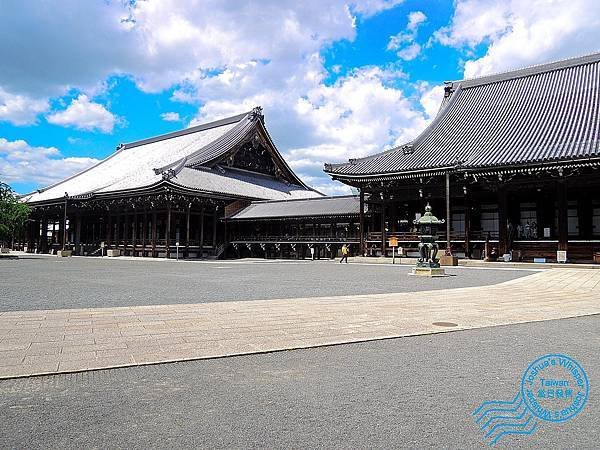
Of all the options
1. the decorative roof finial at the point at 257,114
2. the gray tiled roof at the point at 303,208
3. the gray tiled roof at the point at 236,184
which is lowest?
the gray tiled roof at the point at 303,208

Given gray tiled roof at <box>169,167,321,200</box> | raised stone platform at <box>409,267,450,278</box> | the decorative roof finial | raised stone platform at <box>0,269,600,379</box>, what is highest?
the decorative roof finial

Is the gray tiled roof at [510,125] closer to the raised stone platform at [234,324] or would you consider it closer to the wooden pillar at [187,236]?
the wooden pillar at [187,236]

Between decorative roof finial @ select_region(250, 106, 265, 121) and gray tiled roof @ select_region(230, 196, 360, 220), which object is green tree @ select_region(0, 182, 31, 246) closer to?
gray tiled roof @ select_region(230, 196, 360, 220)

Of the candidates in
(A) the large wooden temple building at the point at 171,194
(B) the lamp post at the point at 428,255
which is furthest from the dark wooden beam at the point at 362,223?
(B) the lamp post at the point at 428,255

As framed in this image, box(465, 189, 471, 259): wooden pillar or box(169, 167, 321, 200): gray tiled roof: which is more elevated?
box(169, 167, 321, 200): gray tiled roof

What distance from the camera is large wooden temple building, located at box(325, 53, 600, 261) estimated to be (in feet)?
78.9

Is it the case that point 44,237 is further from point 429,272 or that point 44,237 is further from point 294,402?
point 294,402

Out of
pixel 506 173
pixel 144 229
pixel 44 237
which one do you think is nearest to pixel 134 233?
pixel 144 229

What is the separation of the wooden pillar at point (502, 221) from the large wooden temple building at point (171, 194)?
14.0 metres

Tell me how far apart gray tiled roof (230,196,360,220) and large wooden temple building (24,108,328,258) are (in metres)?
1.11

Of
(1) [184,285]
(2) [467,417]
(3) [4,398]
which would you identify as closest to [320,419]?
(2) [467,417]

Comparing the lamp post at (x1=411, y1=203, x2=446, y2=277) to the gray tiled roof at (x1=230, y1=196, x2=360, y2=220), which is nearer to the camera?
the lamp post at (x1=411, y1=203, x2=446, y2=277)

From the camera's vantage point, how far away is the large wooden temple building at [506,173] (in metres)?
24.1

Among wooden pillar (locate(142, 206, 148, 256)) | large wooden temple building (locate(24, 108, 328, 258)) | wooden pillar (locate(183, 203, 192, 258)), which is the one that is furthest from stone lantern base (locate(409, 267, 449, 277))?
wooden pillar (locate(142, 206, 148, 256))
